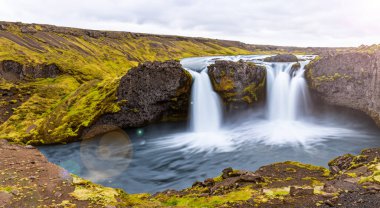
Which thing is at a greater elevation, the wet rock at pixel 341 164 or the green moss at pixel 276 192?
the green moss at pixel 276 192

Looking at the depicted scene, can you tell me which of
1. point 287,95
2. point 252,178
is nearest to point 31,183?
point 252,178

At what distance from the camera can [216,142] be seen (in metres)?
33.4

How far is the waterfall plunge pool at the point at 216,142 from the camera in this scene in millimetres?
25719

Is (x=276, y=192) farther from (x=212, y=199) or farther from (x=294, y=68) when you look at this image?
(x=294, y=68)

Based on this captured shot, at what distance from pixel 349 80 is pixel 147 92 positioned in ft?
84.4

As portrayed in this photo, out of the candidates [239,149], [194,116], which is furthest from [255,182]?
[194,116]

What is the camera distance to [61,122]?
3694 cm

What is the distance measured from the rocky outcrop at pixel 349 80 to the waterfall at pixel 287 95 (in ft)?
5.07

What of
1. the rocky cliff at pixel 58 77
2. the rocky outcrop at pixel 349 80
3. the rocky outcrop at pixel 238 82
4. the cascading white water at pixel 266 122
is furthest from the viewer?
the rocky outcrop at pixel 238 82

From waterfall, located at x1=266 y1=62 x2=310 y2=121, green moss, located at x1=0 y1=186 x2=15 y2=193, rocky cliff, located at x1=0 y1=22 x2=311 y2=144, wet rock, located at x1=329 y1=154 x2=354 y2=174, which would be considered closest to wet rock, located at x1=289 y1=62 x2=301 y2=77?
waterfall, located at x1=266 y1=62 x2=310 y2=121

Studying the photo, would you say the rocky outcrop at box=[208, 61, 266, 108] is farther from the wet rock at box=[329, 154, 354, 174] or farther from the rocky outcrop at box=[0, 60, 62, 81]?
the rocky outcrop at box=[0, 60, 62, 81]

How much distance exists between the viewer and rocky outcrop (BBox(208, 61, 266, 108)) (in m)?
40.7

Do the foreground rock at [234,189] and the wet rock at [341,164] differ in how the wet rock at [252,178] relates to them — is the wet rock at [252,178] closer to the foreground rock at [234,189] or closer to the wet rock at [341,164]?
the foreground rock at [234,189]

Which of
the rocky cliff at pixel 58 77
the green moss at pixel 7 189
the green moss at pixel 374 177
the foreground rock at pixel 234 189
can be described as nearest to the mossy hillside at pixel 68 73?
the rocky cliff at pixel 58 77
